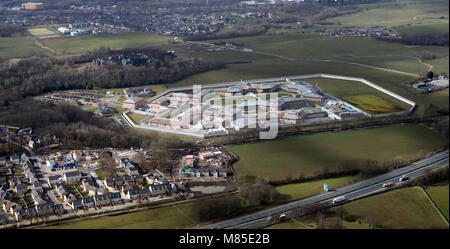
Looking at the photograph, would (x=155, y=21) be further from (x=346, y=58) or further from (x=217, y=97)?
(x=217, y=97)

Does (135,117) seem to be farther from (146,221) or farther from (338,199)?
(338,199)

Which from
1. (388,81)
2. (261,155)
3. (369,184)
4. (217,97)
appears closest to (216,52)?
(217,97)

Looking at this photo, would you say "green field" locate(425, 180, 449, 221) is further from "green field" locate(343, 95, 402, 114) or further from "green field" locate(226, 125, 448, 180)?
"green field" locate(343, 95, 402, 114)

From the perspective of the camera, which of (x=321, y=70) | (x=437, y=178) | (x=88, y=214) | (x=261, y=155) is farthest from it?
(x=321, y=70)

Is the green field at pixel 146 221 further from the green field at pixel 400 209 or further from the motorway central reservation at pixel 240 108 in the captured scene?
the motorway central reservation at pixel 240 108

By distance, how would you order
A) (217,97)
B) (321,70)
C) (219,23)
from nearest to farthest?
(217,97)
(321,70)
(219,23)

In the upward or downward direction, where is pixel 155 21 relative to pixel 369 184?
upward

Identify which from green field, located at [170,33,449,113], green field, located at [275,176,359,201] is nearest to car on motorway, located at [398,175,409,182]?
green field, located at [275,176,359,201]
